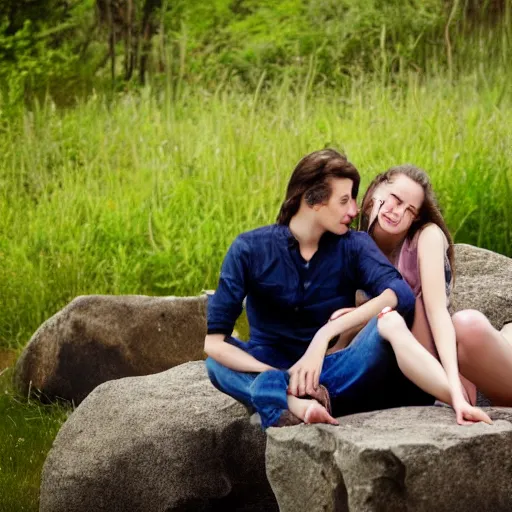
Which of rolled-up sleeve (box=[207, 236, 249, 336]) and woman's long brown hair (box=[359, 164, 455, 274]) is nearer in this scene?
rolled-up sleeve (box=[207, 236, 249, 336])

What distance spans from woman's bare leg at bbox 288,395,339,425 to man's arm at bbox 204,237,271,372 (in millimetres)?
267

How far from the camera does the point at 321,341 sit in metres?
3.92

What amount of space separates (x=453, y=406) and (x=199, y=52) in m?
6.07

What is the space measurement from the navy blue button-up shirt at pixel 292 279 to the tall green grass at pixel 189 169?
9.51 feet

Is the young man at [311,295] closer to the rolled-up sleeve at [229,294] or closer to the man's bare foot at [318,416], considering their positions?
the rolled-up sleeve at [229,294]

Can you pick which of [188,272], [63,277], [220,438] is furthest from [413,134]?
[220,438]

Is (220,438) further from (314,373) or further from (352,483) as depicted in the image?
(352,483)

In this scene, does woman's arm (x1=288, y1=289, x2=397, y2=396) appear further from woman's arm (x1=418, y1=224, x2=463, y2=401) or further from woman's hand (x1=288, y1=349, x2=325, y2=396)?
woman's arm (x1=418, y1=224, x2=463, y2=401)

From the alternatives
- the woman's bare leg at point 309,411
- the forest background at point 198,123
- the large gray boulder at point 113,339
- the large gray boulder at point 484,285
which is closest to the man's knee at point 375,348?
the woman's bare leg at point 309,411

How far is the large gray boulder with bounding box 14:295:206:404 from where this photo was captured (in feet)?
19.9

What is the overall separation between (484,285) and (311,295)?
4.43 feet

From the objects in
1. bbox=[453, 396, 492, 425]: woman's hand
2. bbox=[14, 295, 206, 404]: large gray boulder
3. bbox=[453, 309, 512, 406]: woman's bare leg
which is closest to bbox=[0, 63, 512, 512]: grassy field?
bbox=[14, 295, 206, 404]: large gray boulder

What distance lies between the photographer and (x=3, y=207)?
8305mm

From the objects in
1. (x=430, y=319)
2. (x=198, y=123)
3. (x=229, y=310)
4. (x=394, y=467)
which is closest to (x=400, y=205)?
(x=430, y=319)
